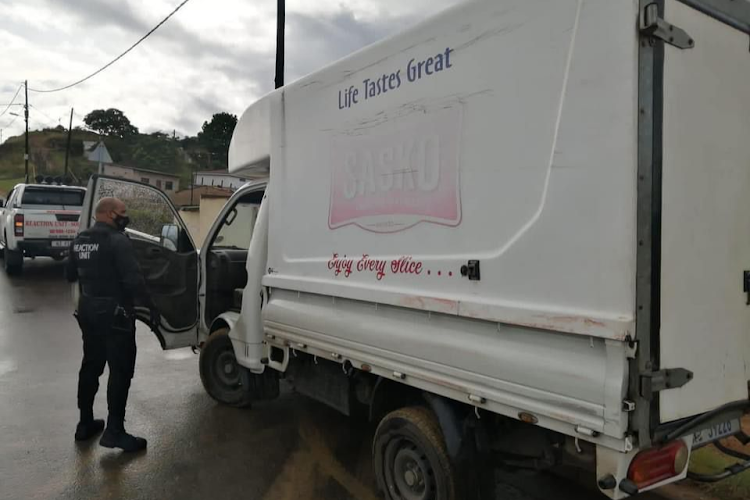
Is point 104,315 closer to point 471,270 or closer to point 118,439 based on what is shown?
point 118,439

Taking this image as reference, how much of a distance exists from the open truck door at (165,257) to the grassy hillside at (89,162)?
49068mm

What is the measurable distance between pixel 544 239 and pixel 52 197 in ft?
44.2

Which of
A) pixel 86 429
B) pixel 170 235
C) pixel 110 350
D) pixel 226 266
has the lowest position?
pixel 86 429

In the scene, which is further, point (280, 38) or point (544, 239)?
point (280, 38)

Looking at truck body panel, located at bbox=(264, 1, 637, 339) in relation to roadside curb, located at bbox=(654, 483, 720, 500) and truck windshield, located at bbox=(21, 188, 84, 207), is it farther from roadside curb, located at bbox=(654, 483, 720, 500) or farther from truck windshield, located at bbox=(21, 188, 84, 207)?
truck windshield, located at bbox=(21, 188, 84, 207)

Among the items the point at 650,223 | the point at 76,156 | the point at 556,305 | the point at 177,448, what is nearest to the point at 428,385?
the point at 556,305

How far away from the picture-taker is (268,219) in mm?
4391

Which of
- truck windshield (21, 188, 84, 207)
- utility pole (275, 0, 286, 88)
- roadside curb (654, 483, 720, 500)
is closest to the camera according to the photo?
roadside curb (654, 483, 720, 500)

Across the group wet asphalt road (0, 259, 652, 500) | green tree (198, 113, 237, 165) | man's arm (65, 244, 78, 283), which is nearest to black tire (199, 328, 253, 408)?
wet asphalt road (0, 259, 652, 500)

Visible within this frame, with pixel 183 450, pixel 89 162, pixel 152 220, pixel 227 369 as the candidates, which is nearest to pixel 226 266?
pixel 152 220

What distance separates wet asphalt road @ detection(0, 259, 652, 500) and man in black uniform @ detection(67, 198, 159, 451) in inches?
13.7

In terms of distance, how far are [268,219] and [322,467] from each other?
186 centimetres

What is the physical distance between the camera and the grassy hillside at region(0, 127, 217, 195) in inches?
2534

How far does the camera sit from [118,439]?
420 cm
